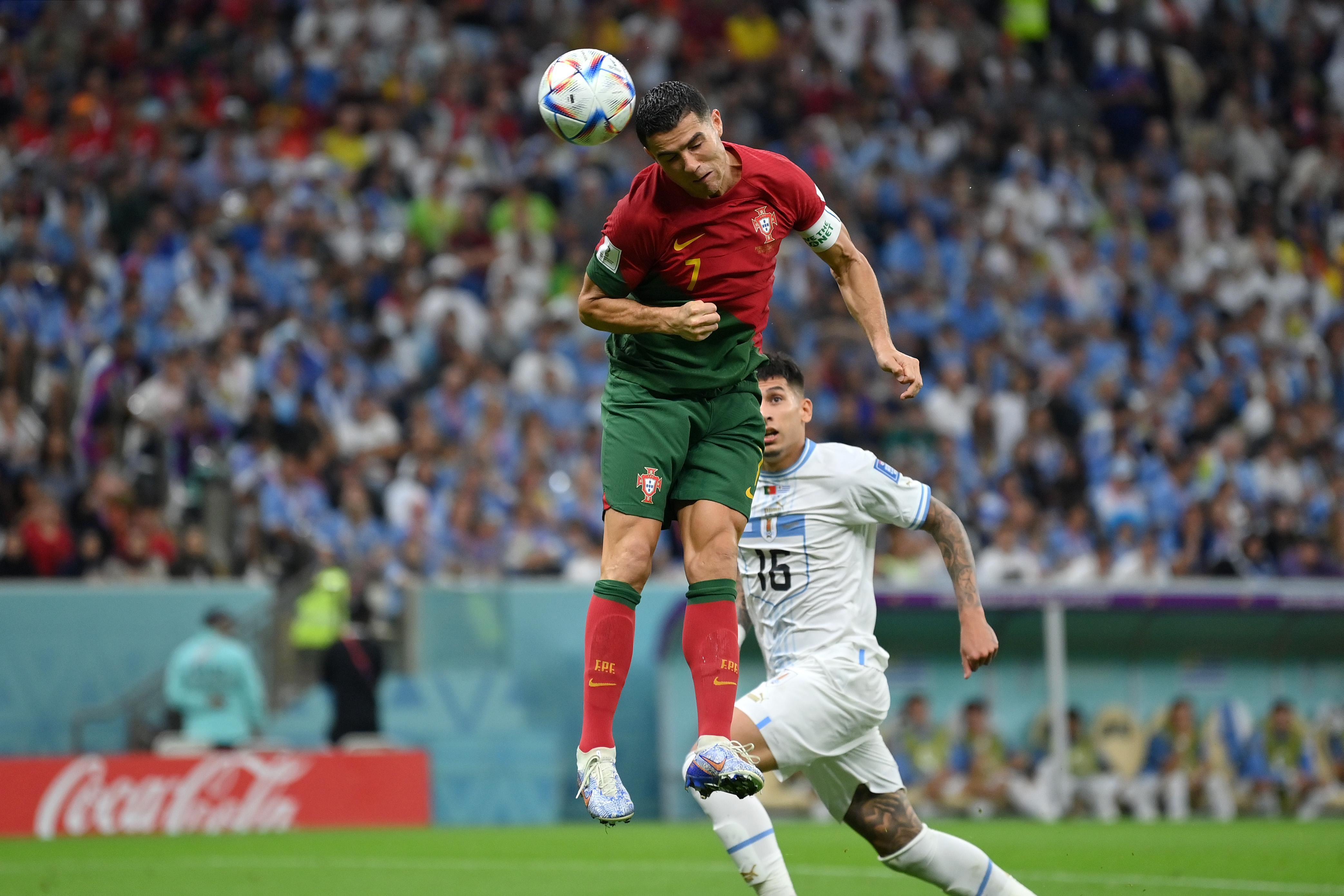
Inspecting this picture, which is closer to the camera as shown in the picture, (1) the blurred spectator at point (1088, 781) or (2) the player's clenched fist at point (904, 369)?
(2) the player's clenched fist at point (904, 369)

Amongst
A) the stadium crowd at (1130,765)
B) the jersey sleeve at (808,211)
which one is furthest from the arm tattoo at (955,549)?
the stadium crowd at (1130,765)

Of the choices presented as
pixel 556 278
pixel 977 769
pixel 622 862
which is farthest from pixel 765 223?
pixel 556 278

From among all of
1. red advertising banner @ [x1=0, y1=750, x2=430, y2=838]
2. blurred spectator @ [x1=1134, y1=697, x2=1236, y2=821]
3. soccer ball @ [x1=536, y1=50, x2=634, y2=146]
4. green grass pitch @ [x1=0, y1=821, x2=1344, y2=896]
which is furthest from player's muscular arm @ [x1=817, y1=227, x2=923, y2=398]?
blurred spectator @ [x1=1134, y1=697, x2=1236, y2=821]

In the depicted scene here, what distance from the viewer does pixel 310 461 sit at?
15.9m

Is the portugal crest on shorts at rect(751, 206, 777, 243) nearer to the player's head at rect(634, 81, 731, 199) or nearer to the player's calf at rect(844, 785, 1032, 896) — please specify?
the player's head at rect(634, 81, 731, 199)

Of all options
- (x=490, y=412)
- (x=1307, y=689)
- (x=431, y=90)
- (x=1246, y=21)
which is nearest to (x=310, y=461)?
(x=490, y=412)

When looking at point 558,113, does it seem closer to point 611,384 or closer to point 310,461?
point 611,384

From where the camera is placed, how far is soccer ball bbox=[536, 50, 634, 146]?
5961 millimetres

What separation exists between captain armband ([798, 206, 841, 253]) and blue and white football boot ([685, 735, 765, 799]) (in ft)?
6.20

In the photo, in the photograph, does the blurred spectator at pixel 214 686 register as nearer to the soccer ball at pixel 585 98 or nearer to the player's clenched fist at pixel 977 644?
the player's clenched fist at pixel 977 644

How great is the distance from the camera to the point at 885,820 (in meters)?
6.82

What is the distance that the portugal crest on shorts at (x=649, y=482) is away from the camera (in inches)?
231

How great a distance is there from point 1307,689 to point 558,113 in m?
13.2

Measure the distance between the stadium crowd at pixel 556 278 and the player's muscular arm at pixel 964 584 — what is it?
9.41 meters
